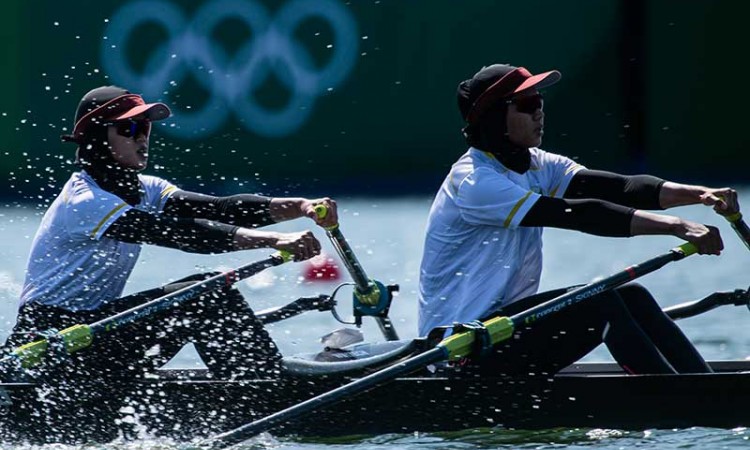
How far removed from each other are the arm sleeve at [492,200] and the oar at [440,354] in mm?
387

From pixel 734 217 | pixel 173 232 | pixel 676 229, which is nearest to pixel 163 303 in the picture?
pixel 173 232

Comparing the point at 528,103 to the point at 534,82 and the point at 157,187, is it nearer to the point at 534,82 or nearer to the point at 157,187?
the point at 534,82

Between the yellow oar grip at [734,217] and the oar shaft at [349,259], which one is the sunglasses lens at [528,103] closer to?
the yellow oar grip at [734,217]

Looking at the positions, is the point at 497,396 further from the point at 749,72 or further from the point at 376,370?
the point at 749,72

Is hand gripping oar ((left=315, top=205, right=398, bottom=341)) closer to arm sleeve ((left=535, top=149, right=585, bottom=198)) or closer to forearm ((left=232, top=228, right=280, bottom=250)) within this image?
forearm ((left=232, top=228, right=280, bottom=250))

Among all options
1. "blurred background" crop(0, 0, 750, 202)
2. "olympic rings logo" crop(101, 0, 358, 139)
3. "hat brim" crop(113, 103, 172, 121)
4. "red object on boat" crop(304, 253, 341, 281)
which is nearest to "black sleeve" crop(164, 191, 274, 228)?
"hat brim" crop(113, 103, 172, 121)

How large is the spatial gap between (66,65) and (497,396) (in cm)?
1310

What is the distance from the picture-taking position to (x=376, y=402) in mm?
6719

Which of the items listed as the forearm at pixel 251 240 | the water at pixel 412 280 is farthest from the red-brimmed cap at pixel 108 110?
the water at pixel 412 280

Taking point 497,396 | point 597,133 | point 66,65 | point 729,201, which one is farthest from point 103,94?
point 66,65

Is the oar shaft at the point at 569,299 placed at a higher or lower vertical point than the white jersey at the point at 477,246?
lower

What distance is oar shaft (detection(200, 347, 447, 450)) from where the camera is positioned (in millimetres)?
6422

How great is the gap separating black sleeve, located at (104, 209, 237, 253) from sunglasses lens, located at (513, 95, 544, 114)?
4.63ft

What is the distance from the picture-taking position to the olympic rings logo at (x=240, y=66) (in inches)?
722
